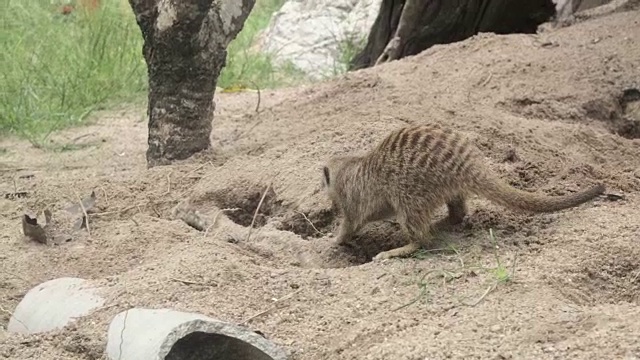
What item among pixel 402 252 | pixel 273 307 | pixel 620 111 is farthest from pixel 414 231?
pixel 620 111

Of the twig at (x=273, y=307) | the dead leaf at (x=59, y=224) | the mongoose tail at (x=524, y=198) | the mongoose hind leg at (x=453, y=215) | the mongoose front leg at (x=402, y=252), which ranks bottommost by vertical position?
the dead leaf at (x=59, y=224)

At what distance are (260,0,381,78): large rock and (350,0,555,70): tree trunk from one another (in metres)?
1.50

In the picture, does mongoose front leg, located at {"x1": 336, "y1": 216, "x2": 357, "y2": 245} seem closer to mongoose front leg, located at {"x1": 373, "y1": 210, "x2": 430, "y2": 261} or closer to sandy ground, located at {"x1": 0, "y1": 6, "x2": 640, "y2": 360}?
sandy ground, located at {"x1": 0, "y1": 6, "x2": 640, "y2": 360}

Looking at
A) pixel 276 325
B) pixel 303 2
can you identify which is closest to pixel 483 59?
pixel 276 325

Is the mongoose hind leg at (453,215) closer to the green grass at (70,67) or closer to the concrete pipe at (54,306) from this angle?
the concrete pipe at (54,306)

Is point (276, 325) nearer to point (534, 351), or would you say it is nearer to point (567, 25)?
point (534, 351)

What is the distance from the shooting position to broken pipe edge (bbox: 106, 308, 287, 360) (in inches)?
76.5

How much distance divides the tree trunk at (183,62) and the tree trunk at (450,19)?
1.70m

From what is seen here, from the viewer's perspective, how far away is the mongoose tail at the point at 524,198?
2.64m

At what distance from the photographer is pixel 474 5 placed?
5309 millimetres

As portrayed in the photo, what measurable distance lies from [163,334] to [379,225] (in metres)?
1.17

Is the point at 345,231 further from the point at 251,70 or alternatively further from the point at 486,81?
the point at 251,70

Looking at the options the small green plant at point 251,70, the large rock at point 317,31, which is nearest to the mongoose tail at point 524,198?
the small green plant at point 251,70

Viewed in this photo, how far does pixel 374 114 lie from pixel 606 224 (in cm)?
136
